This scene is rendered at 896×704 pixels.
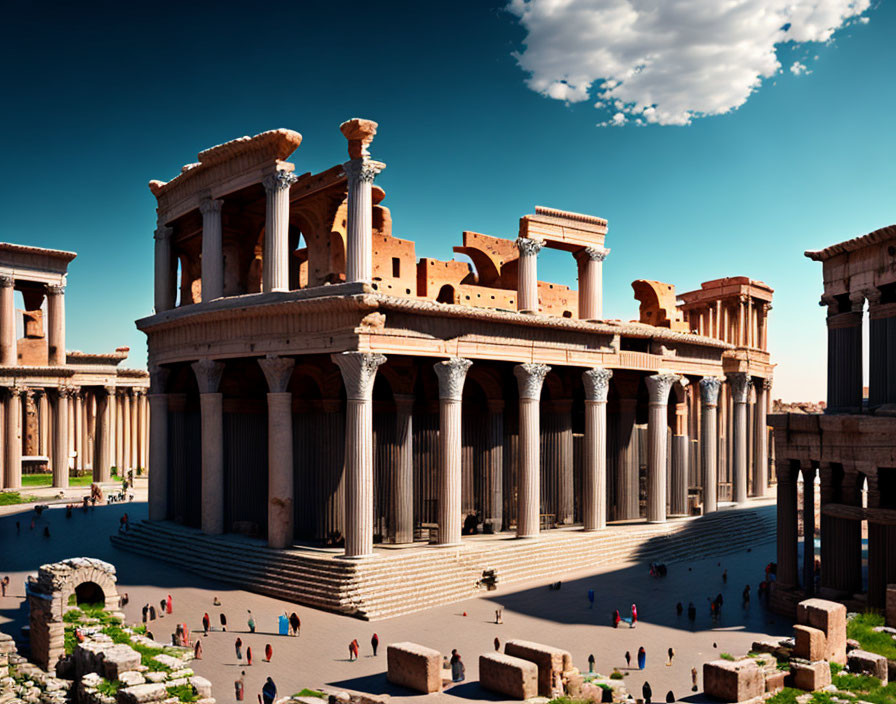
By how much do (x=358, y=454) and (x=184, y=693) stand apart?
9150 millimetres

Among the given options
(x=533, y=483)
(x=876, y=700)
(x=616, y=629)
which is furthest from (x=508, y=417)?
(x=876, y=700)

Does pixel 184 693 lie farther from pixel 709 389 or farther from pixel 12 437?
pixel 12 437

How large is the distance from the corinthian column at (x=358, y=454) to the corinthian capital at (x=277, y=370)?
2.66 m

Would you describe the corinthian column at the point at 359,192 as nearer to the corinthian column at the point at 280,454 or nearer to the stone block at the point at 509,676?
the corinthian column at the point at 280,454

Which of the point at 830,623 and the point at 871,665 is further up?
the point at 830,623

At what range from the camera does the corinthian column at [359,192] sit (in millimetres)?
24859

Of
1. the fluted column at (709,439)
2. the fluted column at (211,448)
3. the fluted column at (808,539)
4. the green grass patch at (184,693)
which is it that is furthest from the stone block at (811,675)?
the fluted column at (709,439)

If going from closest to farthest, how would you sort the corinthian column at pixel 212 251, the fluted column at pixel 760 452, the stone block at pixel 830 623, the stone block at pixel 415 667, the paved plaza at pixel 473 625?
the stone block at pixel 415 667 → the stone block at pixel 830 623 → the paved plaza at pixel 473 625 → the corinthian column at pixel 212 251 → the fluted column at pixel 760 452

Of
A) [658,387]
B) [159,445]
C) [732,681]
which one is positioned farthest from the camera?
[658,387]

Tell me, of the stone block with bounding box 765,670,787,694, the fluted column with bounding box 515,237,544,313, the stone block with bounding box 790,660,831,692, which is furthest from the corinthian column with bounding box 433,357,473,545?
the stone block with bounding box 790,660,831,692

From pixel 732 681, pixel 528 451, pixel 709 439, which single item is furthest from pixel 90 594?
pixel 709 439

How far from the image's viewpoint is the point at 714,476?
3706cm

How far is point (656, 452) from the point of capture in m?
33.0

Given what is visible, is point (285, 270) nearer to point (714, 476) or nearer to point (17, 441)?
point (714, 476)
